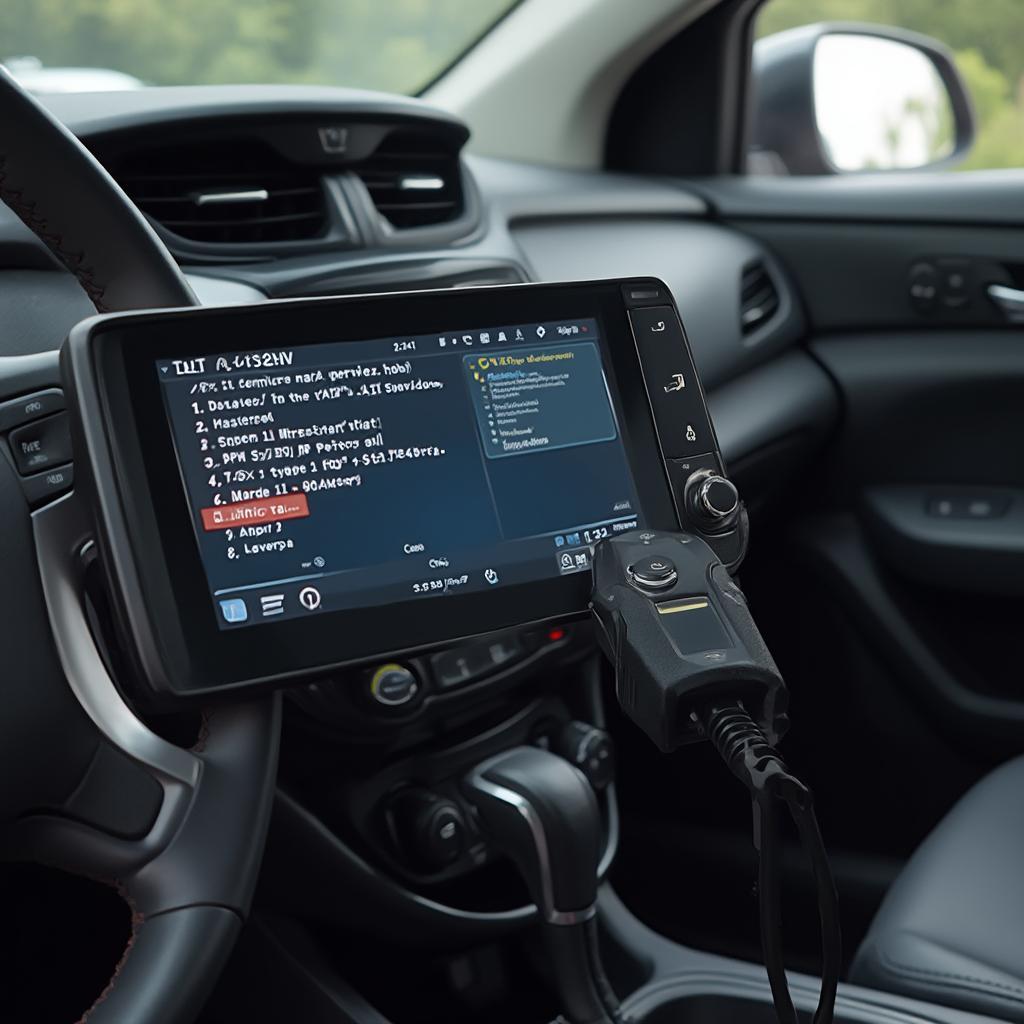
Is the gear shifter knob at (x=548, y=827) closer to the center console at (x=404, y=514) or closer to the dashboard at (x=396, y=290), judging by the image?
the center console at (x=404, y=514)

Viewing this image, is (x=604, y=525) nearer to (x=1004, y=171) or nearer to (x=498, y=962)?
(x=498, y=962)

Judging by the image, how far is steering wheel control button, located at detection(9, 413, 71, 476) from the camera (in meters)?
0.77

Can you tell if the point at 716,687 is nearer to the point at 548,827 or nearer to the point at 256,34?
the point at 548,827

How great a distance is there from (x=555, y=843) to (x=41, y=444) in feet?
1.62

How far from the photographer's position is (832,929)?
0.74 metres

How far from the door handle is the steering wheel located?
1376 millimetres

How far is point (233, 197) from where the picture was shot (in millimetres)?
1262

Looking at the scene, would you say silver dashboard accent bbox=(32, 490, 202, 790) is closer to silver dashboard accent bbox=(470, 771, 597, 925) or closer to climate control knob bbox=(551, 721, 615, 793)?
silver dashboard accent bbox=(470, 771, 597, 925)

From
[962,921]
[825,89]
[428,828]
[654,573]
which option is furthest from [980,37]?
[654,573]

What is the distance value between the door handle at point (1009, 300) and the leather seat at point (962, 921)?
77cm

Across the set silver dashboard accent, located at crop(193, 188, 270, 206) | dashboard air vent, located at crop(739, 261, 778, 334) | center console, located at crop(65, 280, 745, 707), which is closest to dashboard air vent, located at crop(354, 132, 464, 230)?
silver dashboard accent, located at crop(193, 188, 270, 206)

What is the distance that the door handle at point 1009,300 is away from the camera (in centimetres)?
188

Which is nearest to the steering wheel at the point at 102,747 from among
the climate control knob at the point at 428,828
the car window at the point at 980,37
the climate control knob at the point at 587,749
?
the climate control knob at the point at 428,828

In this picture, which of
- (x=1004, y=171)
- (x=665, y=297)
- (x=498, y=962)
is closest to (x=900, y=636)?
(x=1004, y=171)
